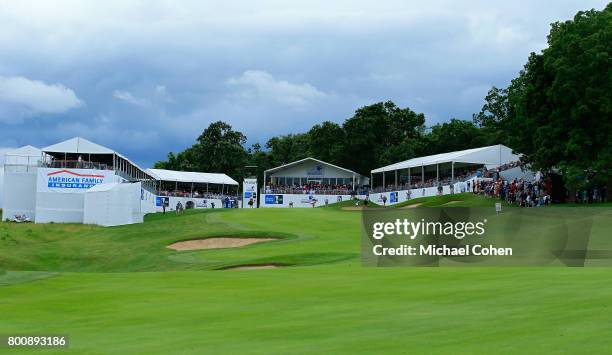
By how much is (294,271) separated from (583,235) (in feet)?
32.4

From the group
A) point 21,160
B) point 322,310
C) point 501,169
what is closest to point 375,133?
point 501,169

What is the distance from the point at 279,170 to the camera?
11256 cm

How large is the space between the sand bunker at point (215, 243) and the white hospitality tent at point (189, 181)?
5904cm

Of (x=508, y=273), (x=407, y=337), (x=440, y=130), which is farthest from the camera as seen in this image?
(x=440, y=130)

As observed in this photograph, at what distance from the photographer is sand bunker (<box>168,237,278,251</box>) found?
49.1 m

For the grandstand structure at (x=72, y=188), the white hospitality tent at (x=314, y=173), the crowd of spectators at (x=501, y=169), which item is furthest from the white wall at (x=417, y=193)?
the grandstand structure at (x=72, y=188)

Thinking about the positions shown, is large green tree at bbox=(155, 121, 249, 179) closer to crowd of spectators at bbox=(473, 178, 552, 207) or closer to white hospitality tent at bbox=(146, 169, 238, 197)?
white hospitality tent at bbox=(146, 169, 238, 197)

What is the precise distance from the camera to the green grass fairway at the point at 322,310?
12.1 metres

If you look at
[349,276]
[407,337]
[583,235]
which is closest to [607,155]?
[583,235]

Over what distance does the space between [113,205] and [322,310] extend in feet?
184

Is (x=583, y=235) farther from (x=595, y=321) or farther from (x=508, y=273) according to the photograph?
(x=595, y=321)

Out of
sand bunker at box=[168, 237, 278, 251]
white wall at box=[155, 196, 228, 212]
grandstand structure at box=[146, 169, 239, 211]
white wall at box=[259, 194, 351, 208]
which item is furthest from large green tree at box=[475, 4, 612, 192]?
white wall at box=[155, 196, 228, 212]

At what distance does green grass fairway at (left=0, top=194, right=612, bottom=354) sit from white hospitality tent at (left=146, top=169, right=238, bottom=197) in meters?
78.8

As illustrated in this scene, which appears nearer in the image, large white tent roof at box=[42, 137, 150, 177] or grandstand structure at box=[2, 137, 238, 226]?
grandstand structure at box=[2, 137, 238, 226]
